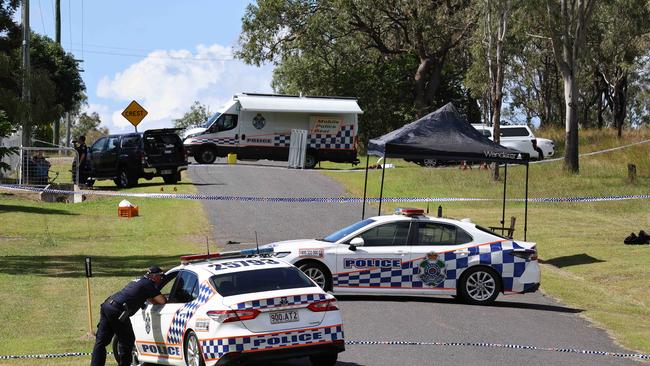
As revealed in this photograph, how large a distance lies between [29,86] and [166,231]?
770 centimetres

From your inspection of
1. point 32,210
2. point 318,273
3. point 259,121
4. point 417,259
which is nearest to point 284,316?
point 318,273

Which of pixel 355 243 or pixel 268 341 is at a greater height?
pixel 355 243

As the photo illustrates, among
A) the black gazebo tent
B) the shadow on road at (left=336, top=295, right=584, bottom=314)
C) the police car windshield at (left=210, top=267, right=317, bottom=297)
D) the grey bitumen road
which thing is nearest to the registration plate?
the police car windshield at (left=210, top=267, right=317, bottom=297)

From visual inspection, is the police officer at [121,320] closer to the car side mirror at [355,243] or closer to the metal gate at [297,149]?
the car side mirror at [355,243]

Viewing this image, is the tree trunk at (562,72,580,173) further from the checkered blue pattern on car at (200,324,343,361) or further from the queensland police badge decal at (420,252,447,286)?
the checkered blue pattern on car at (200,324,343,361)

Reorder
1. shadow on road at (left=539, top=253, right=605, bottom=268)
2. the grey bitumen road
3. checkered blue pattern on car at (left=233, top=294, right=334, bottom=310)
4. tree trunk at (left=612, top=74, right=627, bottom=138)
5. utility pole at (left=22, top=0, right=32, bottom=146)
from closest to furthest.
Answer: checkered blue pattern on car at (left=233, top=294, right=334, bottom=310), the grey bitumen road, shadow on road at (left=539, top=253, right=605, bottom=268), utility pole at (left=22, top=0, right=32, bottom=146), tree trunk at (left=612, top=74, right=627, bottom=138)

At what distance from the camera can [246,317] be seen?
1123cm

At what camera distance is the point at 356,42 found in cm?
6338

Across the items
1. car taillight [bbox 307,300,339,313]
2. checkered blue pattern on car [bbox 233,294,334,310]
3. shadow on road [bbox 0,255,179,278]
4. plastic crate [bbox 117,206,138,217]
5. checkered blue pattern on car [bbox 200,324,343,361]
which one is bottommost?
shadow on road [bbox 0,255,179,278]

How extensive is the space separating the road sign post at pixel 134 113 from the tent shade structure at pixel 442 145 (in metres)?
16.8

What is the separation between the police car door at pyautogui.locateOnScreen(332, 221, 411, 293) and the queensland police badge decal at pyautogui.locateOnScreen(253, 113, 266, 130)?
27801 mm

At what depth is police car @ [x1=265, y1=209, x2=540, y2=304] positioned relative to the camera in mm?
16906

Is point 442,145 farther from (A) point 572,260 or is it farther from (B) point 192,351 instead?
(B) point 192,351

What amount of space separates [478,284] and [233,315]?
688 centimetres
